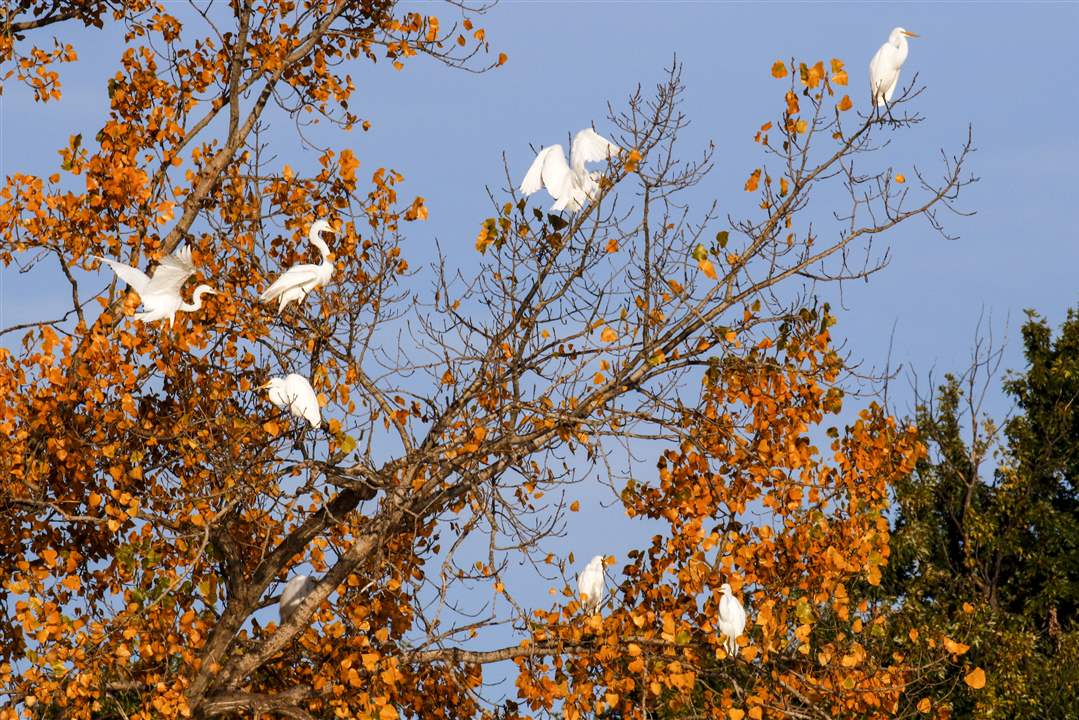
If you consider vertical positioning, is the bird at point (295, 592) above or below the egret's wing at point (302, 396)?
below

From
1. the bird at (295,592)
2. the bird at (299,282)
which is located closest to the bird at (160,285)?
the bird at (299,282)

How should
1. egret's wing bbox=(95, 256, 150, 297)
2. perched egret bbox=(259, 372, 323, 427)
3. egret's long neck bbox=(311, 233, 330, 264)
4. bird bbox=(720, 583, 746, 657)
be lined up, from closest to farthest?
bird bbox=(720, 583, 746, 657) < perched egret bbox=(259, 372, 323, 427) < egret's wing bbox=(95, 256, 150, 297) < egret's long neck bbox=(311, 233, 330, 264)

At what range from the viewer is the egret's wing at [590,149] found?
864cm

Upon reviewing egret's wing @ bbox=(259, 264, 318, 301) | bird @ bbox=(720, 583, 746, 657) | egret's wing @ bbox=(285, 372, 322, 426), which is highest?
egret's wing @ bbox=(259, 264, 318, 301)

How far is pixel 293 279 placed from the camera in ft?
28.3

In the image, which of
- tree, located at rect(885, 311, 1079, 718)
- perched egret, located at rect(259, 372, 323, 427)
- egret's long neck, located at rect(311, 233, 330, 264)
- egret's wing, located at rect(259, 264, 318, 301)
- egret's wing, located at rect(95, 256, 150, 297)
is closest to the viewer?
perched egret, located at rect(259, 372, 323, 427)

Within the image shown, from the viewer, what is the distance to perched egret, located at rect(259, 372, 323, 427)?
27.2 feet

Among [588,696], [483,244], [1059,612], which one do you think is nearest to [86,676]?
[588,696]

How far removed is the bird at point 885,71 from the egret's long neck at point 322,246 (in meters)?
3.58

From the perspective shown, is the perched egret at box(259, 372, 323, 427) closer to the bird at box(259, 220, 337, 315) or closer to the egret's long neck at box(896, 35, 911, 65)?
the bird at box(259, 220, 337, 315)

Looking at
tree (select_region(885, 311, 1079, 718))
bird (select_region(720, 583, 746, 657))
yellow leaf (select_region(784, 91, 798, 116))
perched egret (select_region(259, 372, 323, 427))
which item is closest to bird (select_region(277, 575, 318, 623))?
perched egret (select_region(259, 372, 323, 427))

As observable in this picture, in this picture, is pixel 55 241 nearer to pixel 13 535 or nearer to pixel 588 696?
pixel 13 535

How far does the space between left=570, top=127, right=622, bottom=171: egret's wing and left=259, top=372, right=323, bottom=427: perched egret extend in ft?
6.95

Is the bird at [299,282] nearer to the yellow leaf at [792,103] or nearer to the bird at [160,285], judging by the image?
the bird at [160,285]
